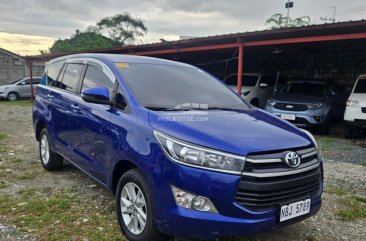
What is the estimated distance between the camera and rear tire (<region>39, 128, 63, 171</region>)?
17.7 feet

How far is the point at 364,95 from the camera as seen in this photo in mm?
9359

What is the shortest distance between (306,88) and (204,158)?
31.4 ft

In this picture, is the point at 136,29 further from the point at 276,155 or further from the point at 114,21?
the point at 276,155

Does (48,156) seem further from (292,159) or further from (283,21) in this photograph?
(283,21)

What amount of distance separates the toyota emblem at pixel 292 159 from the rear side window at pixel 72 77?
2.87 meters

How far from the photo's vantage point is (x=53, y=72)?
5664 mm

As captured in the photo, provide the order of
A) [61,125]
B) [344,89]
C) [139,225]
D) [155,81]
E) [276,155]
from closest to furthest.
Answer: [276,155]
[139,225]
[155,81]
[61,125]
[344,89]

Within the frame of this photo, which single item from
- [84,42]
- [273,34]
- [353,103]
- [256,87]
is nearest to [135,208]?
[353,103]

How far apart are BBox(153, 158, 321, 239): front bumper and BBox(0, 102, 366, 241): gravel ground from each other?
782 millimetres

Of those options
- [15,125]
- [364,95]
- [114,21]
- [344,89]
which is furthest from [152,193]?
[114,21]

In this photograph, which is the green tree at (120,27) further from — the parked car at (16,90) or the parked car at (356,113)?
the parked car at (356,113)

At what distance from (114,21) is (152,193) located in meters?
39.3

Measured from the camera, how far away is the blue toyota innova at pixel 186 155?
261 cm

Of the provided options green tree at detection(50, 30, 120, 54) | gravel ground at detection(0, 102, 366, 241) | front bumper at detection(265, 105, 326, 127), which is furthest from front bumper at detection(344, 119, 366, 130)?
green tree at detection(50, 30, 120, 54)
